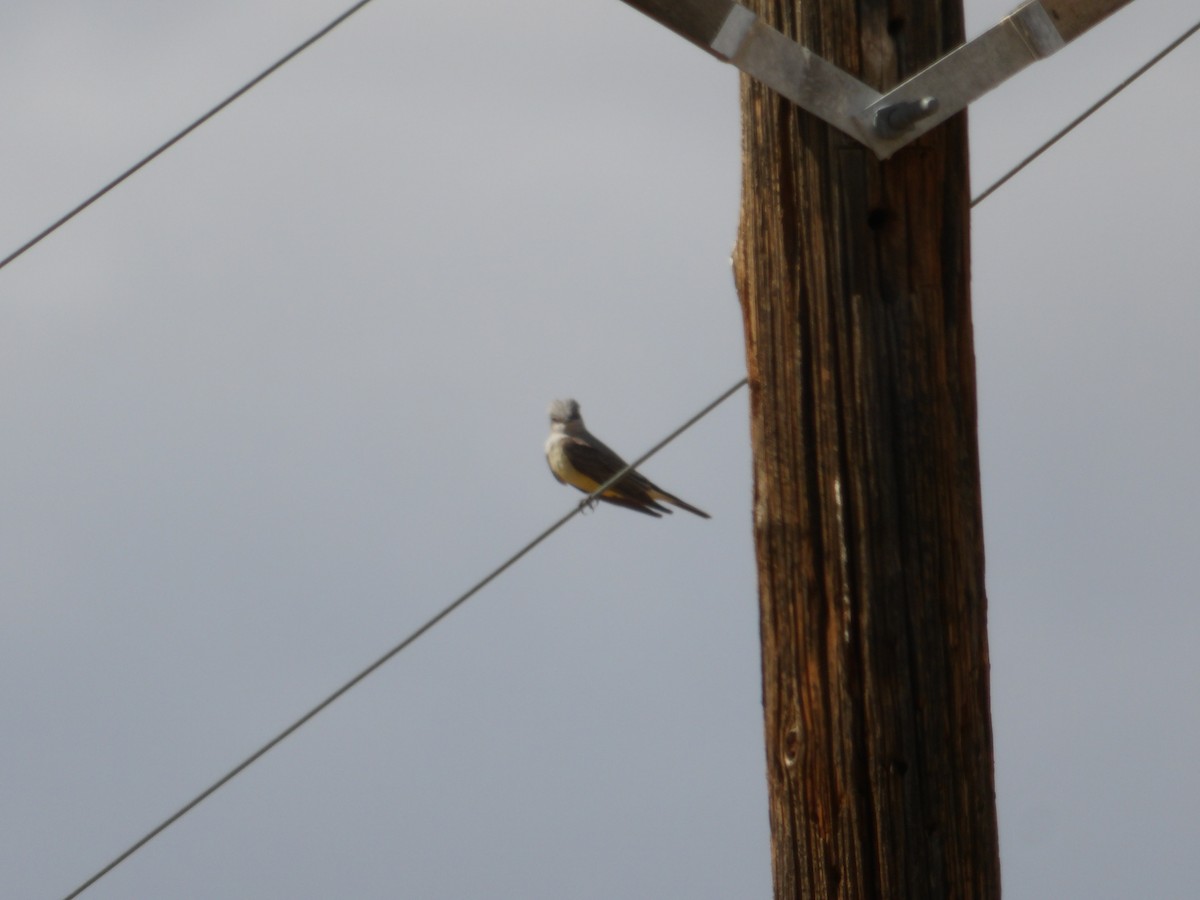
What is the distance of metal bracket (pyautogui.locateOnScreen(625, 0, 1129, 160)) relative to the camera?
3.27 meters

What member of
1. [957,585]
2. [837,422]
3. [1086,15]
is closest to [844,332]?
[837,422]

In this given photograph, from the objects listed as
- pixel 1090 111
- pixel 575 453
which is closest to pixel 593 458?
pixel 575 453

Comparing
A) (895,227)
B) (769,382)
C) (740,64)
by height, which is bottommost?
(769,382)

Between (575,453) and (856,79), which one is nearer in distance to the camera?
(856,79)

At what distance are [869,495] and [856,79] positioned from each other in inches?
33.5

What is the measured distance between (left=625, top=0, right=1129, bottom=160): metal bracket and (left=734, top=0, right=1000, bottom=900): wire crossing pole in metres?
0.06

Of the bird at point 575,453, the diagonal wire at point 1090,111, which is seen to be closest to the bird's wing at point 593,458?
the bird at point 575,453

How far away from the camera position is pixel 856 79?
10.9 feet

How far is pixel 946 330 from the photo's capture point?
3305 millimetres

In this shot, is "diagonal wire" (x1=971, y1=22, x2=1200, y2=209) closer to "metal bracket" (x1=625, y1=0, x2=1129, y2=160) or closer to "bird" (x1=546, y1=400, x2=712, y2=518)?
"metal bracket" (x1=625, y1=0, x2=1129, y2=160)

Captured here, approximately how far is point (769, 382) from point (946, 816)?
0.93m

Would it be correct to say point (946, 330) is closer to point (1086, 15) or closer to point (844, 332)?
Result: point (844, 332)

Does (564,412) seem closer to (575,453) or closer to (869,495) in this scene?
(575,453)

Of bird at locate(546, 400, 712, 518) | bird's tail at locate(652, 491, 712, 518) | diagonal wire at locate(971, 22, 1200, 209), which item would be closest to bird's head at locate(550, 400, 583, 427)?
bird at locate(546, 400, 712, 518)
